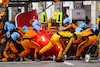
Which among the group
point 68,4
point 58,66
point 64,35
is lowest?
point 58,66

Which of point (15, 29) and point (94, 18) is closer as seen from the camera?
point (15, 29)

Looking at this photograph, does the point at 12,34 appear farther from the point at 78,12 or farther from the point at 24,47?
the point at 78,12

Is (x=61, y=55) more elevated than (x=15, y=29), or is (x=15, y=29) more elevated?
(x=15, y=29)

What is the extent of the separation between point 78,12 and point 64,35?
14.5 metres

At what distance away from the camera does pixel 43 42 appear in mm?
11438

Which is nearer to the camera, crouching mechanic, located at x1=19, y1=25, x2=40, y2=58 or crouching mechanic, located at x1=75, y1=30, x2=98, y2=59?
crouching mechanic, located at x1=19, y1=25, x2=40, y2=58

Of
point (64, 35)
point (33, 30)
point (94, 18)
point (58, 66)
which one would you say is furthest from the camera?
point (94, 18)

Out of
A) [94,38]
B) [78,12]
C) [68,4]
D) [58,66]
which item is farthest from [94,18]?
[58,66]

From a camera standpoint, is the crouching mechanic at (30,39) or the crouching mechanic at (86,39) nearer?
the crouching mechanic at (30,39)

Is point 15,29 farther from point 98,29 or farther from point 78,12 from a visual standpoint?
point 78,12

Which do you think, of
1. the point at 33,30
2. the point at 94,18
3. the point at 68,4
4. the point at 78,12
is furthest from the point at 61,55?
the point at 68,4

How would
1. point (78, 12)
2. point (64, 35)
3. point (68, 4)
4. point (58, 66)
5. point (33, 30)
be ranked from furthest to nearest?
point (68, 4), point (78, 12), point (33, 30), point (64, 35), point (58, 66)

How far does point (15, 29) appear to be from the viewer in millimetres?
11375

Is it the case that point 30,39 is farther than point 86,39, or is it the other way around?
point 86,39
